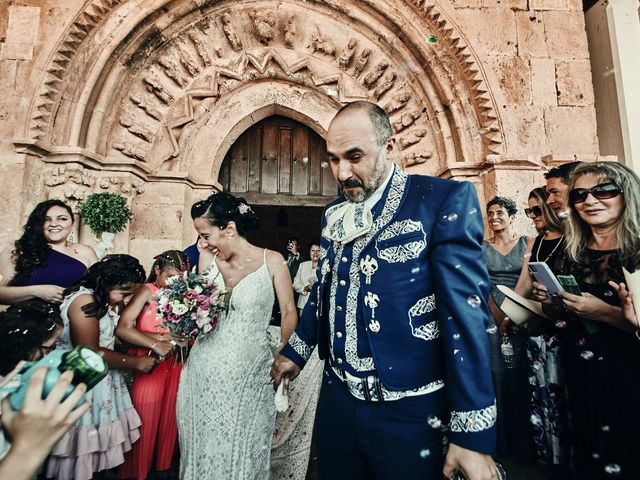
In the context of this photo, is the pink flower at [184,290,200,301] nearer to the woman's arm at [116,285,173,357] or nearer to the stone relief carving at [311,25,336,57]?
the woman's arm at [116,285,173,357]

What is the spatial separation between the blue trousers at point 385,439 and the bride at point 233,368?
1.01 meters

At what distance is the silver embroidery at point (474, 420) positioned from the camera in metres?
1.22

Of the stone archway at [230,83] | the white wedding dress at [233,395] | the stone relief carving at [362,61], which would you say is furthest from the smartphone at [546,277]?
the stone relief carving at [362,61]

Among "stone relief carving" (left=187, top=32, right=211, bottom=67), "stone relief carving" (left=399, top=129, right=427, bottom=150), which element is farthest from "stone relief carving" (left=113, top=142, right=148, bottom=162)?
"stone relief carving" (left=399, top=129, right=427, bottom=150)

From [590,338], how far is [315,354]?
1864mm

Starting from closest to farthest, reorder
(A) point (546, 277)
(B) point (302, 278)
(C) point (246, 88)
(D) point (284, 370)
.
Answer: (D) point (284, 370), (A) point (546, 277), (C) point (246, 88), (B) point (302, 278)

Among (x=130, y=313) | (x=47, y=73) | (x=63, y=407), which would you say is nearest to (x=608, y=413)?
(x=63, y=407)

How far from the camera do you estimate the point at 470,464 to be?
120 centimetres

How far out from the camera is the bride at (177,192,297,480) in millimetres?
2340

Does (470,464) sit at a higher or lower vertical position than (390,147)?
lower

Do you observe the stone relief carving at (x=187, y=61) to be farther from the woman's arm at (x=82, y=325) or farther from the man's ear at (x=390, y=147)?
the man's ear at (x=390, y=147)

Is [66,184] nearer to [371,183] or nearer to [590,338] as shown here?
[371,183]

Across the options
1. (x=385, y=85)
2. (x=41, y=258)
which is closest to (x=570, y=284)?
(x=41, y=258)

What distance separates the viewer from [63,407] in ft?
3.09
